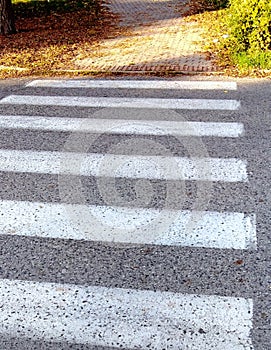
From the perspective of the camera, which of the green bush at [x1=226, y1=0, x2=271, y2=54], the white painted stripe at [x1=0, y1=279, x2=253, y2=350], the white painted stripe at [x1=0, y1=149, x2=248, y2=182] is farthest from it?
the green bush at [x1=226, y1=0, x2=271, y2=54]

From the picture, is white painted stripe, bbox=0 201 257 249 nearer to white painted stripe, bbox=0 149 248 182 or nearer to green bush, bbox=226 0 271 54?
white painted stripe, bbox=0 149 248 182

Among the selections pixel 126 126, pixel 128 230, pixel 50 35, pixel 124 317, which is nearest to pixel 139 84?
pixel 126 126

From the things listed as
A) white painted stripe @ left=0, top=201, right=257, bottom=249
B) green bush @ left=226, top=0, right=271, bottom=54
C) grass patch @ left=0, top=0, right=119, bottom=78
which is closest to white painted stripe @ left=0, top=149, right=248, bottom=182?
white painted stripe @ left=0, top=201, right=257, bottom=249

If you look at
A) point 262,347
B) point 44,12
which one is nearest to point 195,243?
point 262,347

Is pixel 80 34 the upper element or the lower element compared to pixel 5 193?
lower

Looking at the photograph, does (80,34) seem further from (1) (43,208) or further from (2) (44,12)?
(1) (43,208)

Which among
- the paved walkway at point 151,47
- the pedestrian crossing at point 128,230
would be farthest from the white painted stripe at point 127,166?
the paved walkway at point 151,47

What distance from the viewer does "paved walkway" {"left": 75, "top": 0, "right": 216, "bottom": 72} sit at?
417 inches

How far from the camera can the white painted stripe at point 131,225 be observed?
477cm

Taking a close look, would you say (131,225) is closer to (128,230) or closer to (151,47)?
(128,230)

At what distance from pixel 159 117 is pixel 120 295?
155 inches

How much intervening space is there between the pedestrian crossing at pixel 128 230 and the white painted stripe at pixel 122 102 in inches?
1.0

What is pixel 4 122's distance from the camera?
7719 millimetres

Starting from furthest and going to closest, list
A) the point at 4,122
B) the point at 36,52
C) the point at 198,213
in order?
the point at 36,52
the point at 4,122
the point at 198,213
